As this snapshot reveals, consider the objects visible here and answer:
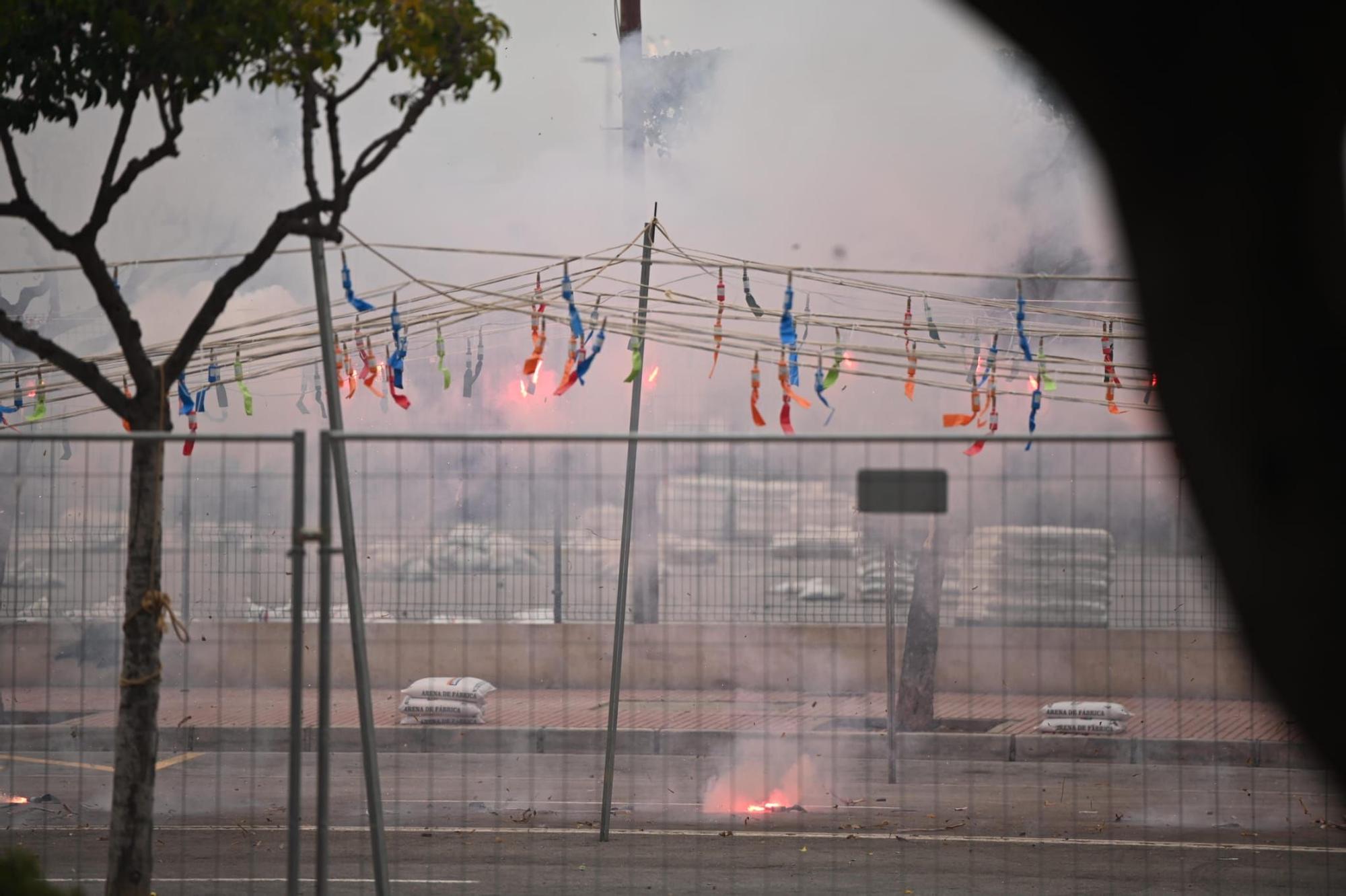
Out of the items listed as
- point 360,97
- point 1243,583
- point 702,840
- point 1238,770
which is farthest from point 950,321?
point 1243,583

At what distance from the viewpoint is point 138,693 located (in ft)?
17.1

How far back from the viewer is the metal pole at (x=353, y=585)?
5062mm

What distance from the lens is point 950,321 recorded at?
1587 centimetres

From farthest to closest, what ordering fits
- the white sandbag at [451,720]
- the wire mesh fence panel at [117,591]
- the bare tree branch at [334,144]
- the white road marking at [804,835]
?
the white road marking at [804,835]
the white sandbag at [451,720]
the wire mesh fence panel at [117,591]
the bare tree branch at [334,144]

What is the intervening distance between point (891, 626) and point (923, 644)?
0.15 m

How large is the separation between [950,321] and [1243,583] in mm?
13316

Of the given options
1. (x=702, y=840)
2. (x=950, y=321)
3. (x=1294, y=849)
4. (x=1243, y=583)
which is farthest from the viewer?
(x=950, y=321)

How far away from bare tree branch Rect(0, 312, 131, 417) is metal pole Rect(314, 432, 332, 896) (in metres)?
1.07

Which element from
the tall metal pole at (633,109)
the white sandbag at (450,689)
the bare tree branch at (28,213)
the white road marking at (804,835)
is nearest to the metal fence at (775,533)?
the white sandbag at (450,689)

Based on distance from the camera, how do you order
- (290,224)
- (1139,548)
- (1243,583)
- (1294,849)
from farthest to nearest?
(1294,849)
(290,224)
(1139,548)
(1243,583)

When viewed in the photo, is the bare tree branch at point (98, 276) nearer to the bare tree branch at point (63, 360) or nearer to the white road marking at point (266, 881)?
the bare tree branch at point (63, 360)

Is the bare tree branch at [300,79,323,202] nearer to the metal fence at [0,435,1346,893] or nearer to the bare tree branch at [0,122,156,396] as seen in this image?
the bare tree branch at [0,122,156,396]

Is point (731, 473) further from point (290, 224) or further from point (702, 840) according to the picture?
point (702, 840)

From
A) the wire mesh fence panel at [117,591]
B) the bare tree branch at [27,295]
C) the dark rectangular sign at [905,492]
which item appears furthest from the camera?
the bare tree branch at [27,295]
